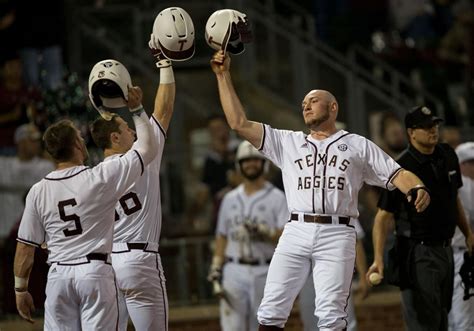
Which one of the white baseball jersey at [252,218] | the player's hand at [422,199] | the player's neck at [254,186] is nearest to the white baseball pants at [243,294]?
the white baseball jersey at [252,218]

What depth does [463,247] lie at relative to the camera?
1080 cm

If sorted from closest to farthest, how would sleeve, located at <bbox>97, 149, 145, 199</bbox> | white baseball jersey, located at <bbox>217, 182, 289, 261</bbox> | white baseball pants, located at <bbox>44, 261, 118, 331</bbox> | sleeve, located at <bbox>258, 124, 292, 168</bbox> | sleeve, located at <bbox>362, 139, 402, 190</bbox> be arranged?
white baseball pants, located at <bbox>44, 261, 118, 331</bbox>, sleeve, located at <bbox>97, 149, 145, 199</bbox>, sleeve, located at <bbox>362, 139, 402, 190</bbox>, sleeve, located at <bbox>258, 124, 292, 168</bbox>, white baseball jersey, located at <bbox>217, 182, 289, 261</bbox>

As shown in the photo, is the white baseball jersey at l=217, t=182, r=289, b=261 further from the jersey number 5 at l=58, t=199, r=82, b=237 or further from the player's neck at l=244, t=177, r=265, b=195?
the jersey number 5 at l=58, t=199, r=82, b=237

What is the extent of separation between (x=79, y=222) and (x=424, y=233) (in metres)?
3.06

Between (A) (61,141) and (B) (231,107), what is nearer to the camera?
(A) (61,141)

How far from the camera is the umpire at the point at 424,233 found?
32.4ft

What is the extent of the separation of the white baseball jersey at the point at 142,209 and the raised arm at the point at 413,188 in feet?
5.60

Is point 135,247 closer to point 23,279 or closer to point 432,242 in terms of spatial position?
point 23,279

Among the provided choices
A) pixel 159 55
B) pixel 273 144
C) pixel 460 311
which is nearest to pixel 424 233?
pixel 460 311

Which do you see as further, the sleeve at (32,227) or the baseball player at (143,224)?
the baseball player at (143,224)

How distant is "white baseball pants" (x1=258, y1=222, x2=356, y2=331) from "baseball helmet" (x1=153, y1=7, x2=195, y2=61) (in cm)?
152

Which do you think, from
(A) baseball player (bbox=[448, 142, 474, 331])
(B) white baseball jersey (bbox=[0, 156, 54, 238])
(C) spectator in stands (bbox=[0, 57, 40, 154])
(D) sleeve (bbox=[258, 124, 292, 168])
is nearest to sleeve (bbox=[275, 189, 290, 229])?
(A) baseball player (bbox=[448, 142, 474, 331])

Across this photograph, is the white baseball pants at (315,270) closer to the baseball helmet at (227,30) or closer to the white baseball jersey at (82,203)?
the white baseball jersey at (82,203)

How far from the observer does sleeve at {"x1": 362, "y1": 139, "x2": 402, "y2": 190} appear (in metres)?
8.93
